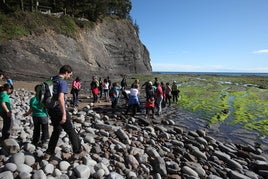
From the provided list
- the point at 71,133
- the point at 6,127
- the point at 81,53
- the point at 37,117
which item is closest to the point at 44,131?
the point at 37,117

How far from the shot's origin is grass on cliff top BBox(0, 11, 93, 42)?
119 feet

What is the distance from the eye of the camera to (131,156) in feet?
Result: 24.9

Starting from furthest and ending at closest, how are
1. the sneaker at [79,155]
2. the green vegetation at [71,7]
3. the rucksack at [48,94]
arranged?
1. the green vegetation at [71,7]
2. the sneaker at [79,155]
3. the rucksack at [48,94]

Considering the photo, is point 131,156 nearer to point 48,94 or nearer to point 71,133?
point 71,133

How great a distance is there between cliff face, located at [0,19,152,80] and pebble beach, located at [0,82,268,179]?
A: 992 inches

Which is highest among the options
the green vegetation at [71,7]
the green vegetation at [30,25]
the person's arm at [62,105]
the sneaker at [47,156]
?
the green vegetation at [71,7]

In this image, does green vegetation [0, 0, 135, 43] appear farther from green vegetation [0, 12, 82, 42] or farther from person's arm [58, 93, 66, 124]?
person's arm [58, 93, 66, 124]

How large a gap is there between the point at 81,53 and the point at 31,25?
33.7ft

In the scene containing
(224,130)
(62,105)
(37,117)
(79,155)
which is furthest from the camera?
(224,130)

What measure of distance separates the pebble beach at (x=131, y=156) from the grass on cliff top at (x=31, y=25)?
2942 centimetres

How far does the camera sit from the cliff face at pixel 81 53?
33.8 metres

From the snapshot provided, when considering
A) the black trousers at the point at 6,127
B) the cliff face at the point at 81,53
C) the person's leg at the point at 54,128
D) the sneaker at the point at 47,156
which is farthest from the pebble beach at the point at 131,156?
the cliff face at the point at 81,53

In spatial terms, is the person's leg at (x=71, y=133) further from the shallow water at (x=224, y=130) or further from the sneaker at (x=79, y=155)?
the shallow water at (x=224, y=130)

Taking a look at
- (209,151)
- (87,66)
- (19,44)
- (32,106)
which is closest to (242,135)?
(209,151)
